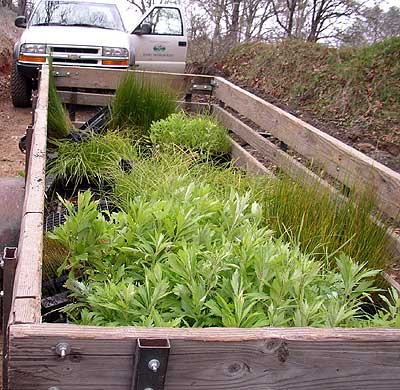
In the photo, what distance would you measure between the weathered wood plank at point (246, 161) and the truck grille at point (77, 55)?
169 inches

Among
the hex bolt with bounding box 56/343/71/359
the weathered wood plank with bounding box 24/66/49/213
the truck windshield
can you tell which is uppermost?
the truck windshield

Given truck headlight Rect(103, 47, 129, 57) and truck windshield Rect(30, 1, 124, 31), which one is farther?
truck windshield Rect(30, 1, 124, 31)

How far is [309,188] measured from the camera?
2.88m

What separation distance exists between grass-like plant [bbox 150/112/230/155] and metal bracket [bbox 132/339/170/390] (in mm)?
3117

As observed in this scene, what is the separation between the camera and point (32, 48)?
8414 millimetres

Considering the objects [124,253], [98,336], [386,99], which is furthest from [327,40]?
[98,336]

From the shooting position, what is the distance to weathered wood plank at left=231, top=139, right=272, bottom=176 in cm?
393

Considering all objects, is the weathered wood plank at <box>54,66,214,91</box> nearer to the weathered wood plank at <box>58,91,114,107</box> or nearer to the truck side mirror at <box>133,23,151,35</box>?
the weathered wood plank at <box>58,91,114,107</box>

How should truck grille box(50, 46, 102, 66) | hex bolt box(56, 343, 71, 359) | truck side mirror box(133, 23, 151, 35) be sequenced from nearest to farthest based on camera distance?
hex bolt box(56, 343, 71, 359) < truck grille box(50, 46, 102, 66) < truck side mirror box(133, 23, 151, 35)

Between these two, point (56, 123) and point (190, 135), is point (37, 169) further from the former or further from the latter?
point (56, 123)

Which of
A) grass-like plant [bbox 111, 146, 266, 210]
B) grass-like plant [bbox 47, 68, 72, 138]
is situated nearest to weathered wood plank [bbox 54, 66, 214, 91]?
grass-like plant [bbox 47, 68, 72, 138]

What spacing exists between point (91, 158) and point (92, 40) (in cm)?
497

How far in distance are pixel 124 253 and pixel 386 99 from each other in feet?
20.1

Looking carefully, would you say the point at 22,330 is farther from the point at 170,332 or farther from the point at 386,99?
the point at 386,99
